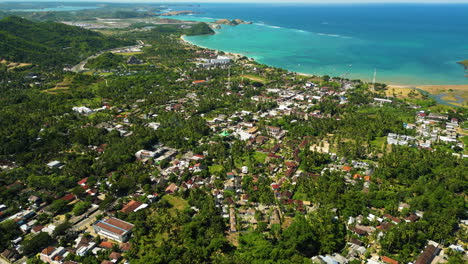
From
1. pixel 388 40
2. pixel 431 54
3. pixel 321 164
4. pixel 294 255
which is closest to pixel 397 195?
pixel 321 164

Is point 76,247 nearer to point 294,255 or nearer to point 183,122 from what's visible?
point 294,255

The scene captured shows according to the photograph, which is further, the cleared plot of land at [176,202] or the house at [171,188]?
the house at [171,188]

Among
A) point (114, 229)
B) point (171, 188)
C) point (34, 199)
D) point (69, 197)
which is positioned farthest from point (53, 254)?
point (171, 188)

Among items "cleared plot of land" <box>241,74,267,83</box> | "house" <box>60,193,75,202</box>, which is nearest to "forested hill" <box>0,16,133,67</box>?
"cleared plot of land" <box>241,74,267,83</box>

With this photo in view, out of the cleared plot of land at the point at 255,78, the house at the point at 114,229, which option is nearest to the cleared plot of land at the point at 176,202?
the house at the point at 114,229

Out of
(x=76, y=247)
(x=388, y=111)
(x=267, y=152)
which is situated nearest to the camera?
(x=76, y=247)

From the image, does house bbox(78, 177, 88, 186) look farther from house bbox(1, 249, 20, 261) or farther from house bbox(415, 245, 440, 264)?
house bbox(415, 245, 440, 264)

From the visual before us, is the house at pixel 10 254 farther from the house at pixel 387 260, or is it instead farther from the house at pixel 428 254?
the house at pixel 428 254
